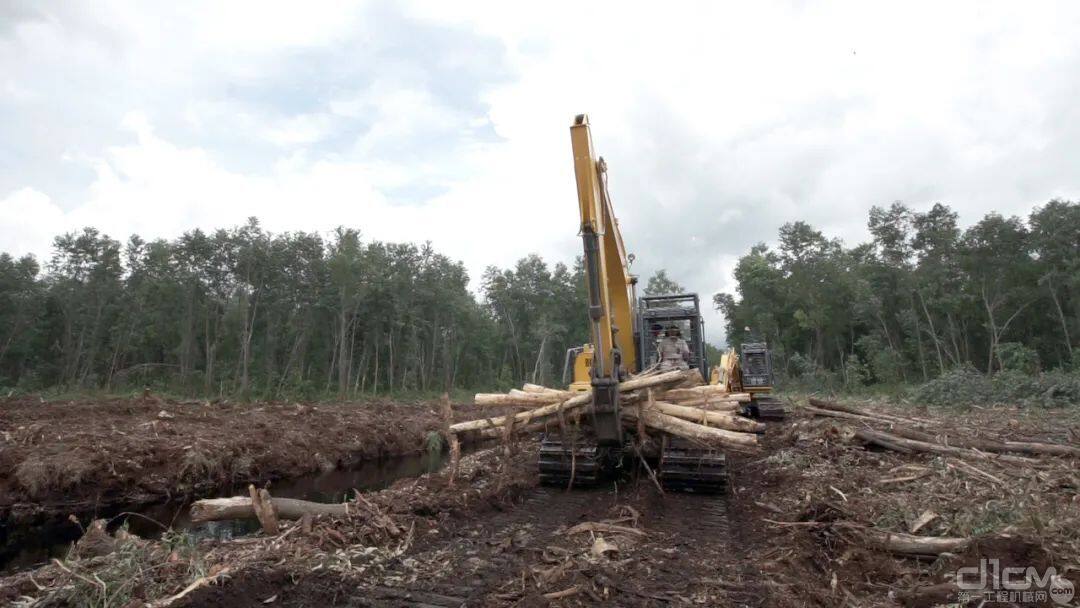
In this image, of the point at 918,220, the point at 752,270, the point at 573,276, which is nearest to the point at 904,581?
the point at 918,220

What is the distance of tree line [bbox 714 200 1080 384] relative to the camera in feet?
114

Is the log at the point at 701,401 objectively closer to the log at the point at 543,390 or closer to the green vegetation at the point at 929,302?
the log at the point at 543,390

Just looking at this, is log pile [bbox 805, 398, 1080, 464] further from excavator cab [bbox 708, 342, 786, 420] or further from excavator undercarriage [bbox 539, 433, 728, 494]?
excavator undercarriage [bbox 539, 433, 728, 494]

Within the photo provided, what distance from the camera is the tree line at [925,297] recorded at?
34.9 meters

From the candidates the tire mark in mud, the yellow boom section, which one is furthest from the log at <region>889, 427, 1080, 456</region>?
the yellow boom section

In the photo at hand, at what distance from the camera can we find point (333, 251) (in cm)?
4441

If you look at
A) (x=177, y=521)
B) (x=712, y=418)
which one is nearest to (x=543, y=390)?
(x=712, y=418)

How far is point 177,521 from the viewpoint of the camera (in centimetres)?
1080

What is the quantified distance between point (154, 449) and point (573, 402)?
11.1 m

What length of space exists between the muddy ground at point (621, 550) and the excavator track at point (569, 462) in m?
0.19

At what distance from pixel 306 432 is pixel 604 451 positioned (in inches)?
494

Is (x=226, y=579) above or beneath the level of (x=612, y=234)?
beneath

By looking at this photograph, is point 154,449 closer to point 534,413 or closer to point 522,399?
point 522,399

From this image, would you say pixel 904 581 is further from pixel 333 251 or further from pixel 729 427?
pixel 333 251
